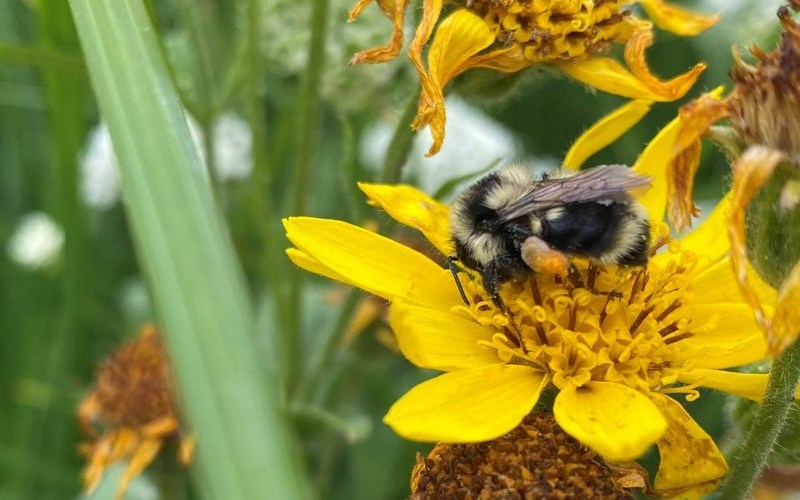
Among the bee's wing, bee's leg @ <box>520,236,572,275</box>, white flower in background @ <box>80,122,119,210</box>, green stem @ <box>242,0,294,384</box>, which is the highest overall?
the bee's wing

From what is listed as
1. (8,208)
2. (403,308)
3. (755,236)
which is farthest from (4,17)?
(755,236)

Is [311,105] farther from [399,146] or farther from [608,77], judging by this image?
[608,77]

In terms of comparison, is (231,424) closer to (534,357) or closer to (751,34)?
(534,357)

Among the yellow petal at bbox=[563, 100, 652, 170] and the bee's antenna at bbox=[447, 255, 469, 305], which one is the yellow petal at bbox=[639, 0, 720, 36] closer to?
the yellow petal at bbox=[563, 100, 652, 170]

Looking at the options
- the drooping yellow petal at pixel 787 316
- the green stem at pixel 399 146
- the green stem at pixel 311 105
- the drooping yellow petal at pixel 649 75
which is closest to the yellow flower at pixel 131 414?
the green stem at pixel 311 105

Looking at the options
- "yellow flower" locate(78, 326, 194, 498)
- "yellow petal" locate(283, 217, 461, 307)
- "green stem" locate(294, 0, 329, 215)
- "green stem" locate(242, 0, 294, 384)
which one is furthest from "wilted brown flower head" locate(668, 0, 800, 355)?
"yellow flower" locate(78, 326, 194, 498)

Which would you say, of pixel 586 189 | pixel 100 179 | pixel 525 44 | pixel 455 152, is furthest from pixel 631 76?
pixel 100 179
